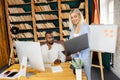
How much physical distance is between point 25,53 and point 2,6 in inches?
143

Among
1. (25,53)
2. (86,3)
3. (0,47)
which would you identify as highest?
(86,3)

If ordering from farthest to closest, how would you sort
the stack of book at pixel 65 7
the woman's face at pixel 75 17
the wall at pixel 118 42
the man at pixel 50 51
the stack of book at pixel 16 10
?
the stack of book at pixel 16 10
the stack of book at pixel 65 7
the wall at pixel 118 42
the man at pixel 50 51
the woman's face at pixel 75 17

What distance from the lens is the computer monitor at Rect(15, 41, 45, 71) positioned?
1.91 metres

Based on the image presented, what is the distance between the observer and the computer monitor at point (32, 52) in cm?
191

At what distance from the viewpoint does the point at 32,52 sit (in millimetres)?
1949

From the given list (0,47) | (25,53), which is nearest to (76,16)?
(25,53)

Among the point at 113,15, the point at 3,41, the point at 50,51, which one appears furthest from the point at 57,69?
the point at 3,41

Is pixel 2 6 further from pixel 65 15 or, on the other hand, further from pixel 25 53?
pixel 25 53

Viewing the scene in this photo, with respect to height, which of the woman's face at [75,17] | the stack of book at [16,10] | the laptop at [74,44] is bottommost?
the laptop at [74,44]

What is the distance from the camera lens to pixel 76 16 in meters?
2.65

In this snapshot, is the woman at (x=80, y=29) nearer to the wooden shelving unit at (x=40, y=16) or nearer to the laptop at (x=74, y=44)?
the laptop at (x=74, y=44)

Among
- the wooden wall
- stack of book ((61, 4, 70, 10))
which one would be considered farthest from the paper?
the wooden wall

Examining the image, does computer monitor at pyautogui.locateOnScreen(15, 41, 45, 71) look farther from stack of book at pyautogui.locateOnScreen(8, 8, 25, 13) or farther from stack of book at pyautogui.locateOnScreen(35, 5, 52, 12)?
stack of book at pyautogui.locateOnScreen(8, 8, 25, 13)

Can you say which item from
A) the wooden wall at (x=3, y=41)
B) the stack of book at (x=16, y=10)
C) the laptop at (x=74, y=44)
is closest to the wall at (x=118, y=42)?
the laptop at (x=74, y=44)
